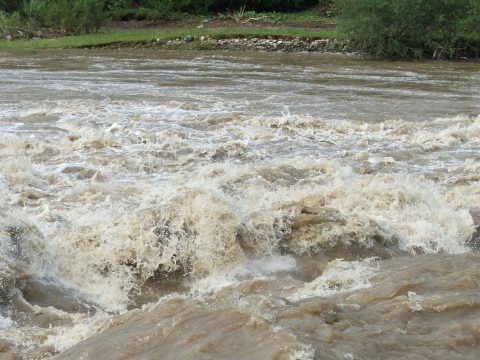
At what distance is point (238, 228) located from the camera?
7047mm

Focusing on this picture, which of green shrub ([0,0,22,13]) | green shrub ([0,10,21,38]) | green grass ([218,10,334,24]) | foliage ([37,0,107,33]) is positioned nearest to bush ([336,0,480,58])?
green grass ([218,10,334,24])

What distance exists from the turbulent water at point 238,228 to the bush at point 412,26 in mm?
9706

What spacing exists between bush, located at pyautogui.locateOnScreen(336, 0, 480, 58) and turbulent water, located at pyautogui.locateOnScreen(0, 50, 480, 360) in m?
9.71

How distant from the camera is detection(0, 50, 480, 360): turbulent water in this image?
4.52 meters

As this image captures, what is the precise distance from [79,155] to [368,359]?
24.7ft

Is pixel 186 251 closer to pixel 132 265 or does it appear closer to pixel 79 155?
pixel 132 265

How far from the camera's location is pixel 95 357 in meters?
4.32

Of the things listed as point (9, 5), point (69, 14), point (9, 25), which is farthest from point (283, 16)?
point (9, 5)

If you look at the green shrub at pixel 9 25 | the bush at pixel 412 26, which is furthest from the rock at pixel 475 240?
the green shrub at pixel 9 25

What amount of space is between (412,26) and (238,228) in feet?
66.7

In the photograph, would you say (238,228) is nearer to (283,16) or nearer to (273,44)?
(273,44)

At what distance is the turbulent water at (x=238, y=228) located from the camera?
452cm

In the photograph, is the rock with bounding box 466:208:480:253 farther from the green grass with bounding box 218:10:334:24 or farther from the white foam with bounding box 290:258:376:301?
the green grass with bounding box 218:10:334:24

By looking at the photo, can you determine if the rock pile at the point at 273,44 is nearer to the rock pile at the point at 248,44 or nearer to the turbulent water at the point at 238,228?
the rock pile at the point at 248,44
